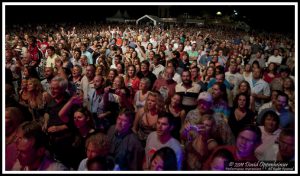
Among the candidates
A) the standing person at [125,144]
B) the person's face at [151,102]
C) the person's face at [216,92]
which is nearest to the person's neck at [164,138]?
the standing person at [125,144]

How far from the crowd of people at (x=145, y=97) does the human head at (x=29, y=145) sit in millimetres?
15

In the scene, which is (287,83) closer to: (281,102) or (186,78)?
(281,102)

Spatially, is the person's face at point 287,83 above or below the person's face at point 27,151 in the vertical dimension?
above

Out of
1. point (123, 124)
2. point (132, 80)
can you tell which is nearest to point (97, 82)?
point (132, 80)

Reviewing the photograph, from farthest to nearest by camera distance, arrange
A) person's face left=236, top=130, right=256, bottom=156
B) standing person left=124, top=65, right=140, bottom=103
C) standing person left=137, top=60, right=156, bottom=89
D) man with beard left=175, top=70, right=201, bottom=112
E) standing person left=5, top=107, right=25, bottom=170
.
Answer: standing person left=137, top=60, right=156, bottom=89, standing person left=124, top=65, right=140, bottom=103, man with beard left=175, top=70, right=201, bottom=112, standing person left=5, top=107, right=25, bottom=170, person's face left=236, top=130, right=256, bottom=156

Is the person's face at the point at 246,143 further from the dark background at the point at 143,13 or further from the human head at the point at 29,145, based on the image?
the human head at the point at 29,145

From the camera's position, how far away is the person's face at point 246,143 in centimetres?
490

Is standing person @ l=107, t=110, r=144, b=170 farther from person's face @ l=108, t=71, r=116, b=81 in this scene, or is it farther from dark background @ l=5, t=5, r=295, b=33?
dark background @ l=5, t=5, r=295, b=33

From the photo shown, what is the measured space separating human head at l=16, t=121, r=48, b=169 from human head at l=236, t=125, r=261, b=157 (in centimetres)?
252

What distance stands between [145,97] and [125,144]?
37.3 inches

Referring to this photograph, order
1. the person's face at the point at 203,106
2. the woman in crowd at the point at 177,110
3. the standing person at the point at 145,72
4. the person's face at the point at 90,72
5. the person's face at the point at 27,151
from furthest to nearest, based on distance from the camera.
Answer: the standing person at the point at 145,72, the person's face at the point at 90,72, the person's face at the point at 203,106, the woman in crowd at the point at 177,110, the person's face at the point at 27,151

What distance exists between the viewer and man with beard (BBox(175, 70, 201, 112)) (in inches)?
219

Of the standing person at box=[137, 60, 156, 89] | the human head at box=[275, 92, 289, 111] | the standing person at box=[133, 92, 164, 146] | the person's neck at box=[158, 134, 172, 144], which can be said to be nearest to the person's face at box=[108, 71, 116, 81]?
the standing person at box=[137, 60, 156, 89]

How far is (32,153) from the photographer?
15.8ft
